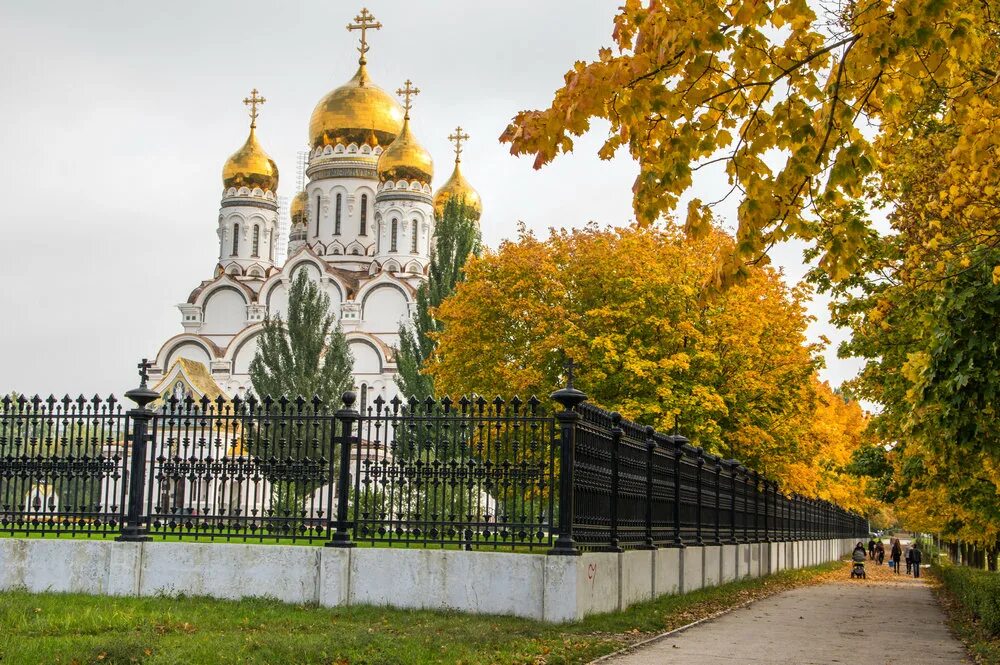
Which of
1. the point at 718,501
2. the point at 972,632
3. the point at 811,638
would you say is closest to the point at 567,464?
the point at 811,638

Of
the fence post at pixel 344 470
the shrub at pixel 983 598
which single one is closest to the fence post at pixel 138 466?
the fence post at pixel 344 470

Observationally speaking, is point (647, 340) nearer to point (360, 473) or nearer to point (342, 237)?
point (360, 473)

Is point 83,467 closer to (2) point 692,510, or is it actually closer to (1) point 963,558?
(2) point 692,510

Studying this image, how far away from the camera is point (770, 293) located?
35.3m

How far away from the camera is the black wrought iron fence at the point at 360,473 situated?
43.1ft

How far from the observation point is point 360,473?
13.7 m

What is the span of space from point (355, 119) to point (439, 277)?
28632 millimetres

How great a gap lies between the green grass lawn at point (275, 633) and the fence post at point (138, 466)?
0.92m

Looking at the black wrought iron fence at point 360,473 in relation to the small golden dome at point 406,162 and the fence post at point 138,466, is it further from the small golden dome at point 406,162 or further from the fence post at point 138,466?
the small golden dome at point 406,162

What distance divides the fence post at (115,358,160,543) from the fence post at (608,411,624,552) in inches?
201

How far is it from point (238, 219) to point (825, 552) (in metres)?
46.4

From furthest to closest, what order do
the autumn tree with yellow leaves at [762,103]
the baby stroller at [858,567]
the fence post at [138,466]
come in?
1. the baby stroller at [858,567]
2. the fence post at [138,466]
3. the autumn tree with yellow leaves at [762,103]

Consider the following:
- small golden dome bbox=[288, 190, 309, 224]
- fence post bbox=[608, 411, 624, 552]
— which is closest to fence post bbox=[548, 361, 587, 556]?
fence post bbox=[608, 411, 624, 552]

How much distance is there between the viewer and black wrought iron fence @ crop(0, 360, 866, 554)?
13.1m
